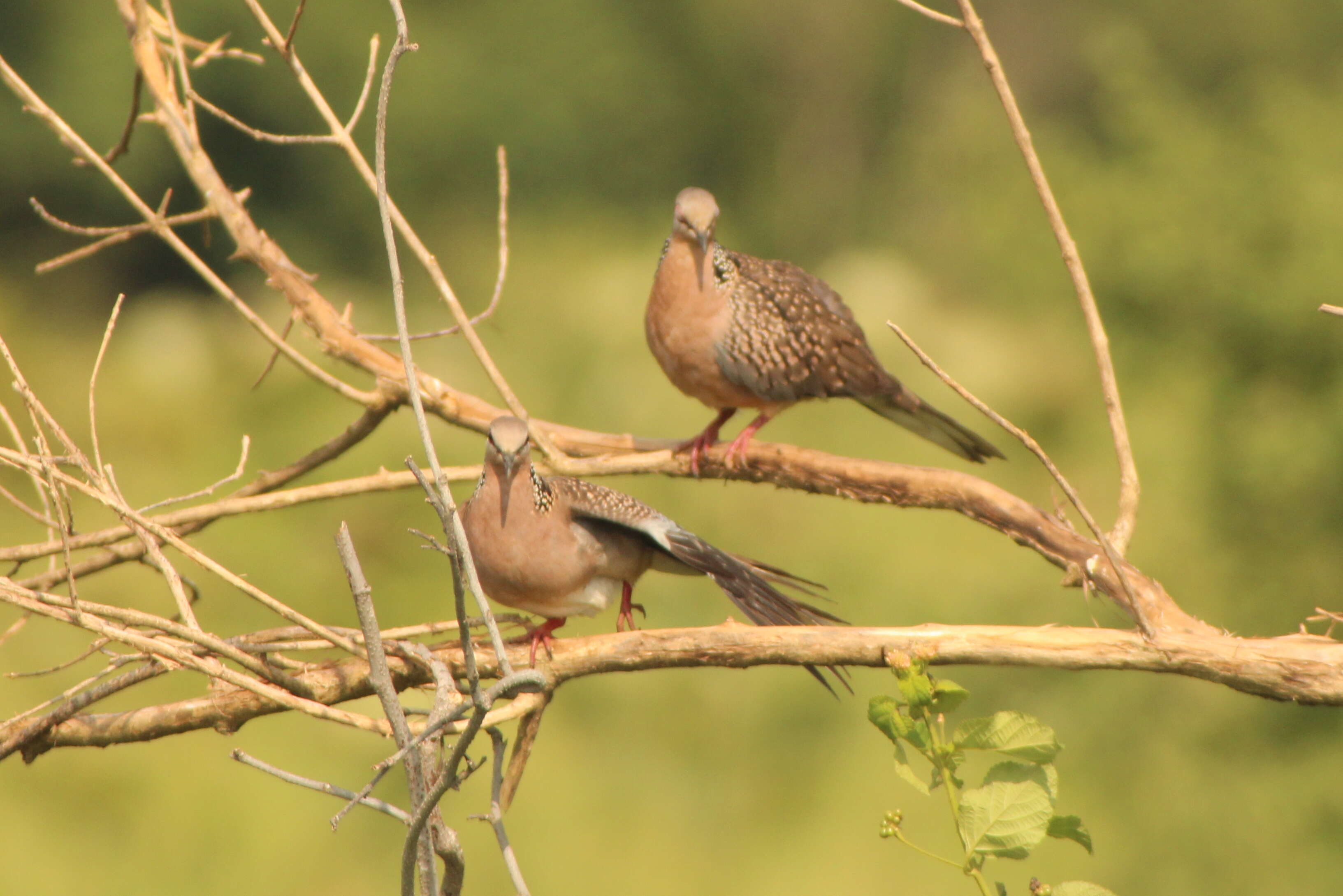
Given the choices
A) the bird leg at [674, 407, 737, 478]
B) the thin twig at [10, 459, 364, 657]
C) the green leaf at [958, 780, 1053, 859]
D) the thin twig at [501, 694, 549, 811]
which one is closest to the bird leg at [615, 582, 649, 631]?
the bird leg at [674, 407, 737, 478]

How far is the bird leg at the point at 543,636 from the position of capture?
2.79m

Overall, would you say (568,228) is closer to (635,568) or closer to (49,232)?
(49,232)

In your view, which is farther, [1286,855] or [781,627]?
[1286,855]

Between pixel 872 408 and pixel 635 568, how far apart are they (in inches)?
56.2

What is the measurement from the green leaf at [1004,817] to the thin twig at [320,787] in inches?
34.9

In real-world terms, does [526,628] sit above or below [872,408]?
below

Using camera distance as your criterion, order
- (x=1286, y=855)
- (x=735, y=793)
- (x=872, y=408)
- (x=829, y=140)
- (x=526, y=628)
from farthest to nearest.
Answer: (x=829, y=140) → (x=735, y=793) → (x=1286, y=855) → (x=872, y=408) → (x=526, y=628)

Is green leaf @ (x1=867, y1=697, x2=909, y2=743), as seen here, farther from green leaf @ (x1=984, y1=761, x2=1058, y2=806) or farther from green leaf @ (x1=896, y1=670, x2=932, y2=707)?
green leaf @ (x1=984, y1=761, x2=1058, y2=806)

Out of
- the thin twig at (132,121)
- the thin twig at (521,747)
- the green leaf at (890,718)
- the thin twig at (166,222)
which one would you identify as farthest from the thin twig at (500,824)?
the thin twig at (132,121)

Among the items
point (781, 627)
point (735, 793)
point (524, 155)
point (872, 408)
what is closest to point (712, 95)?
point (524, 155)

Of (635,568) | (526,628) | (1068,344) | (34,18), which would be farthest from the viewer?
(34,18)

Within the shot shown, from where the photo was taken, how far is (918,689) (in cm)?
225

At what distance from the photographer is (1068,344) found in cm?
1309

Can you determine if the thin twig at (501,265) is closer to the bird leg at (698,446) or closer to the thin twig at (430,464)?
the bird leg at (698,446)
